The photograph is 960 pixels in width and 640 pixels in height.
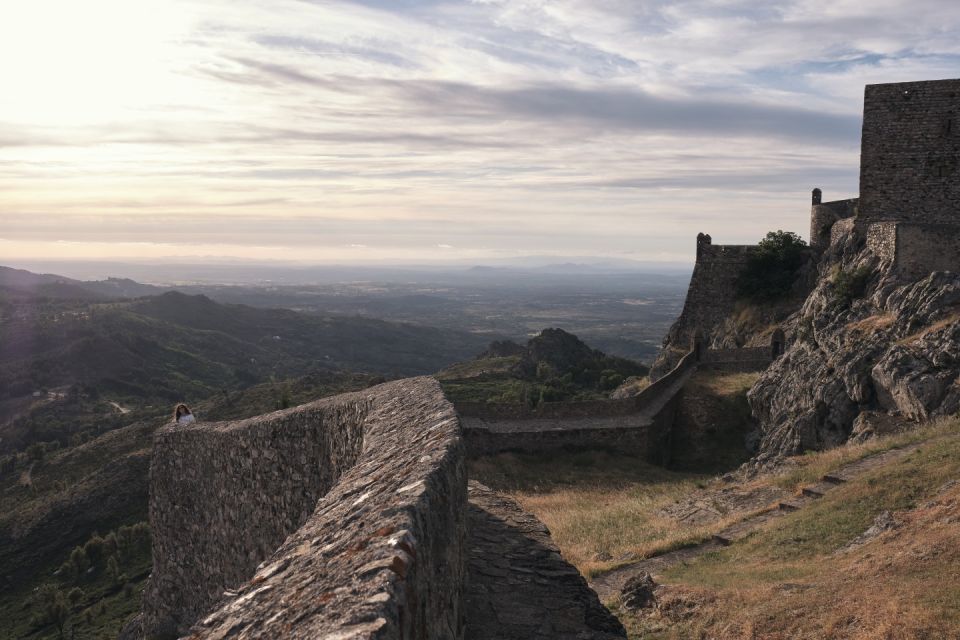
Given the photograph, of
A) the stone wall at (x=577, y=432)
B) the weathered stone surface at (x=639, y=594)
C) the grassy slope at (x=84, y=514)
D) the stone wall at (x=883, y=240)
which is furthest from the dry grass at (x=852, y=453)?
the grassy slope at (x=84, y=514)

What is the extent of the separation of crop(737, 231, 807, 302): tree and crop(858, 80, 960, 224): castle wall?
8.69 m

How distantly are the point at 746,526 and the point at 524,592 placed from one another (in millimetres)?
10524

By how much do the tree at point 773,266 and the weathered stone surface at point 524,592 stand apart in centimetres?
3271

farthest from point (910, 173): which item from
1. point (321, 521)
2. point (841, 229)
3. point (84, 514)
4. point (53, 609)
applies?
point (84, 514)

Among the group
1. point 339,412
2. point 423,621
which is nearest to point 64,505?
point 339,412

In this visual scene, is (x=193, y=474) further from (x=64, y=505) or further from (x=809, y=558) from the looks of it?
(x=64, y=505)

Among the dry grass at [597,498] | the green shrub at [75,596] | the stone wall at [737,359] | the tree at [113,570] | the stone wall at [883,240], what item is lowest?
the green shrub at [75,596]

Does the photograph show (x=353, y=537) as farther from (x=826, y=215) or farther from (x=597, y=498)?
(x=826, y=215)

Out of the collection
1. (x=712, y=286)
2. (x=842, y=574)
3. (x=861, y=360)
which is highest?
(x=712, y=286)

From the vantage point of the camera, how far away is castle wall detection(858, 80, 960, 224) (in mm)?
26844

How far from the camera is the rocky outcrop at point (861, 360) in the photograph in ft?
67.1

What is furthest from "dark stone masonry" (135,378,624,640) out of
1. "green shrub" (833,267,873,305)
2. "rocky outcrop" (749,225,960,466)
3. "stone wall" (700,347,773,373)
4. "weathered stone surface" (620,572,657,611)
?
"stone wall" (700,347,773,373)

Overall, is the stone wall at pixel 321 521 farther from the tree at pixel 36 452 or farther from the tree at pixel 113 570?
the tree at pixel 36 452

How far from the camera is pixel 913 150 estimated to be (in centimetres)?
2739
